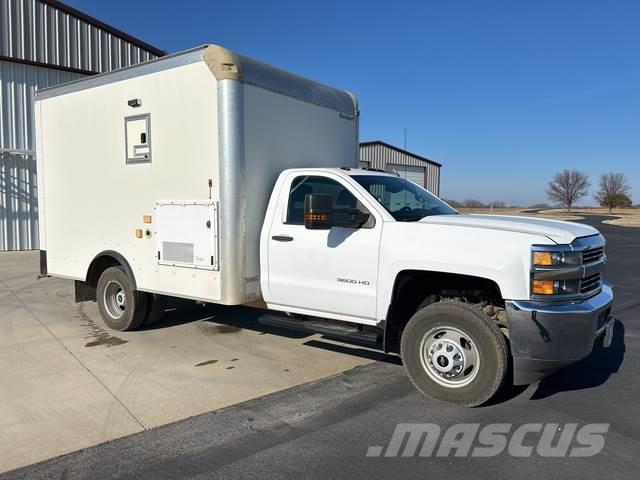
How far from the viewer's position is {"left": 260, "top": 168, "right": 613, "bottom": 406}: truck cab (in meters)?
4.11

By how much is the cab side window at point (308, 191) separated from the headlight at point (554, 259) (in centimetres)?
188

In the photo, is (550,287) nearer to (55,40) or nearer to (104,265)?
(104,265)

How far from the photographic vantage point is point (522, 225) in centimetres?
449

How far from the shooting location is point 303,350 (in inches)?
247

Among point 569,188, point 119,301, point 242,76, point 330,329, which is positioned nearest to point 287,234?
point 330,329

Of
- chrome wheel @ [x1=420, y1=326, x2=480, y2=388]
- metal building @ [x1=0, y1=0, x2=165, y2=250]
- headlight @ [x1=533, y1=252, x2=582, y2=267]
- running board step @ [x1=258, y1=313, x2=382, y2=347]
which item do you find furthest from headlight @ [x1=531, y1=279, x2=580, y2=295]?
metal building @ [x1=0, y1=0, x2=165, y2=250]

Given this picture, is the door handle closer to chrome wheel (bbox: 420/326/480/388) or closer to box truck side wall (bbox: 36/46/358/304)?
box truck side wall (bbox: 36/46/358/304)

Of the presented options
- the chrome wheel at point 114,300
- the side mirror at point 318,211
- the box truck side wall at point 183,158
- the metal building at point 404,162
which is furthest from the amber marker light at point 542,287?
the metal building at point 404,162

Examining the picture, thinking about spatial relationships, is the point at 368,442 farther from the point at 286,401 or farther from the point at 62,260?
the point at 62,260

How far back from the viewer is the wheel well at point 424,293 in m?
4.63

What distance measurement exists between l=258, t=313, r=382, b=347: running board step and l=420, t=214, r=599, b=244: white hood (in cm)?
122

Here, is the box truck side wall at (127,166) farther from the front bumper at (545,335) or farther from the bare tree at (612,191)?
the bare tree at (612,191)

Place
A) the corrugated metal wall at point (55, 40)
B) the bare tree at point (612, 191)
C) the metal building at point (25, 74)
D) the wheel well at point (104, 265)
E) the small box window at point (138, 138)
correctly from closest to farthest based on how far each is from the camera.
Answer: the small box window at point (138, 138) < the wheel well at point (104, 265) < the corrugated metal wall at point (55, 40) < the metal building at point (25, 74) < the bare tree at point (612, 191)

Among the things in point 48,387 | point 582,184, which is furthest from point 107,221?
point 582,184
